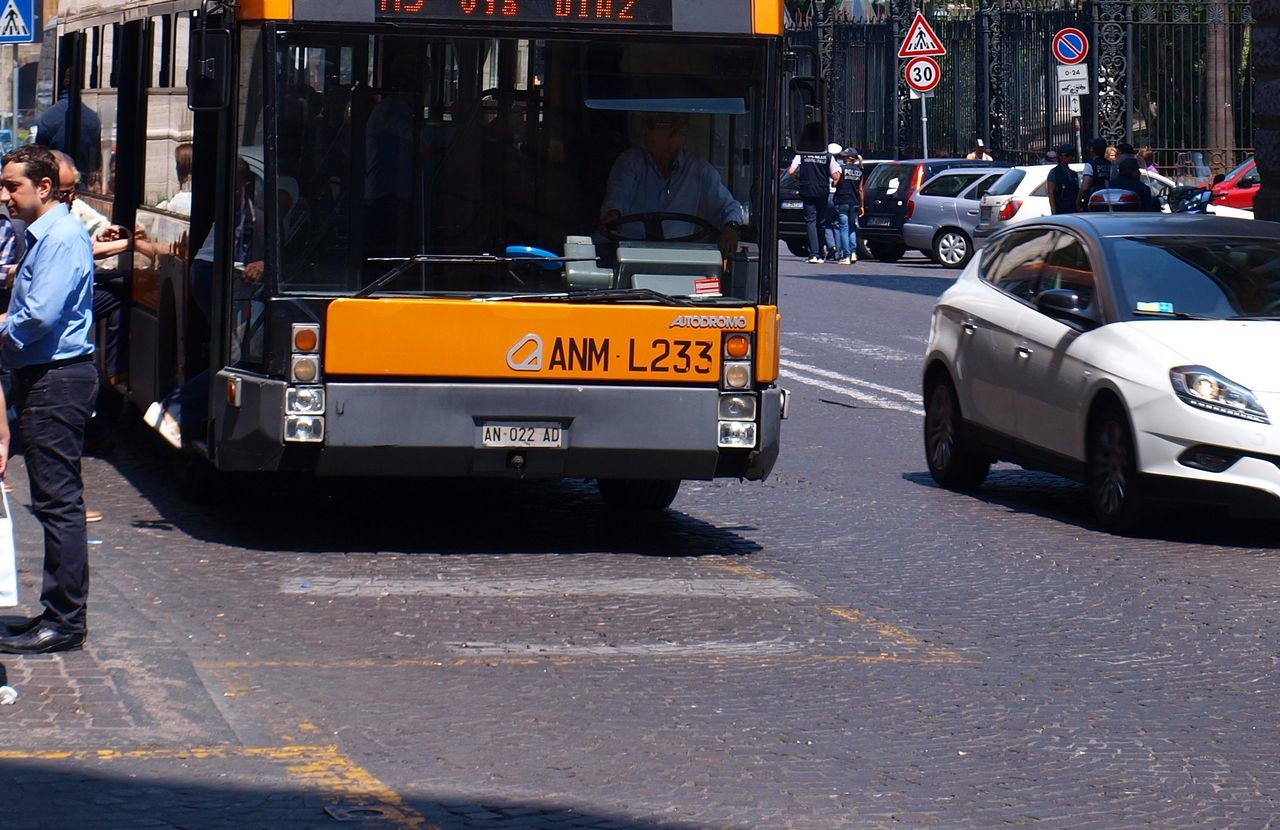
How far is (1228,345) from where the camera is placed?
10664mm

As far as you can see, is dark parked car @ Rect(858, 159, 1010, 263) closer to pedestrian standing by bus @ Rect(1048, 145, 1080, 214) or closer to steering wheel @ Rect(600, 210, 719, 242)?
pedestrian standing by bus @ Rect(1048, 145, 1080, 214)

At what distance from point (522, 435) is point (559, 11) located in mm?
1834

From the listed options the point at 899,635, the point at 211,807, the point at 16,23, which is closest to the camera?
the point at 211,807

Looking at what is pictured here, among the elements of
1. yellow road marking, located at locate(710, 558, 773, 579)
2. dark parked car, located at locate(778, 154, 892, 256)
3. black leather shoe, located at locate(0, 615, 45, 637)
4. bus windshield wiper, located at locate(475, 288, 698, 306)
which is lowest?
yellow road marking, located at locate(710, 558, 773, 579)

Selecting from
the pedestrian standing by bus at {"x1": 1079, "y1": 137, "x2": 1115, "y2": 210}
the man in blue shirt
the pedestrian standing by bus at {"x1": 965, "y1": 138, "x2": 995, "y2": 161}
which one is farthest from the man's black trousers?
the pedestrian standing by bus at {"x1": 965, "y1": 138, "x2": 995, "y2": 161}

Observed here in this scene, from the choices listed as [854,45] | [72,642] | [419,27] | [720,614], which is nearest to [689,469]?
[720,614]

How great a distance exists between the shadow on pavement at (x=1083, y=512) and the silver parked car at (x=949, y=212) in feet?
67.1

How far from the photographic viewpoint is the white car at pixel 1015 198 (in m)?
31.0

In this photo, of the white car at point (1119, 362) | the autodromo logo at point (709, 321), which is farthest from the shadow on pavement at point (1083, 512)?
the autodromo logo at point (709, 321)

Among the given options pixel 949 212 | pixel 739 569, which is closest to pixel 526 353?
pixel 739 569

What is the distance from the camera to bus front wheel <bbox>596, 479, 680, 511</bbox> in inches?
442

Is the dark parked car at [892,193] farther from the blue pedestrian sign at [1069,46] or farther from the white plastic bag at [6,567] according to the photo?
the white plastic bag at [6,567]

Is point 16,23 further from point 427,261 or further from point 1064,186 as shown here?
point 1064,186

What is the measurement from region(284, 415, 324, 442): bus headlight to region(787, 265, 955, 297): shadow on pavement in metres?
19.3
